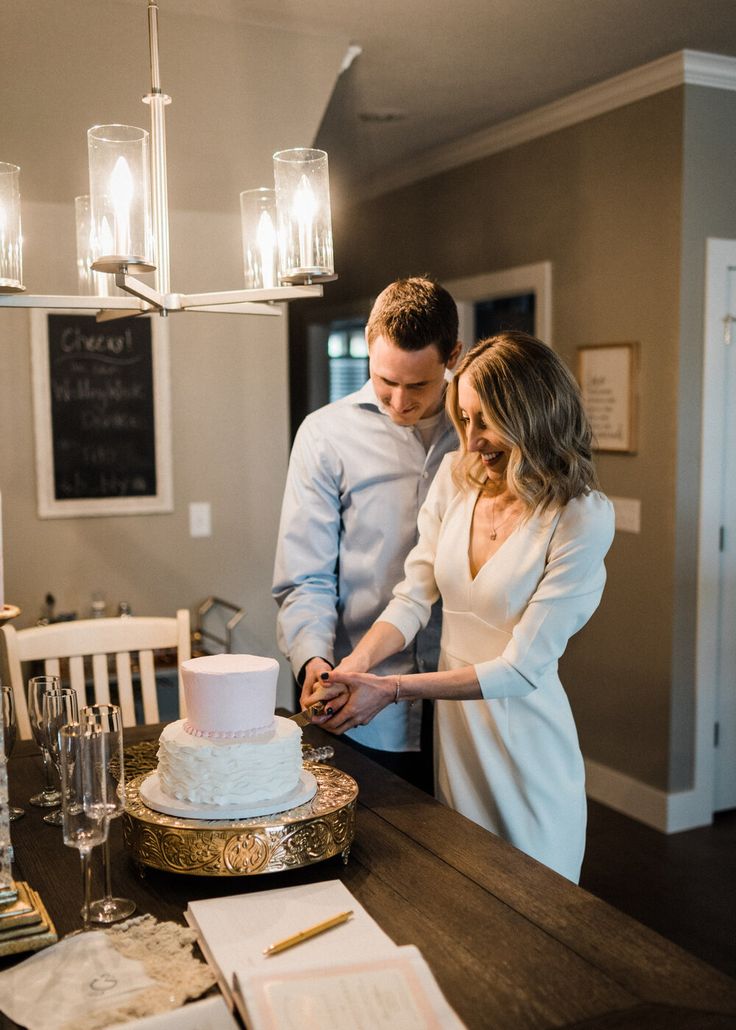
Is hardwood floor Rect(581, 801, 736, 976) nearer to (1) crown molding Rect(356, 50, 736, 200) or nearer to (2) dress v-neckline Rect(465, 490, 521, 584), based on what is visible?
(2) dress v-neckline Rect(465, 490, 521, 584)

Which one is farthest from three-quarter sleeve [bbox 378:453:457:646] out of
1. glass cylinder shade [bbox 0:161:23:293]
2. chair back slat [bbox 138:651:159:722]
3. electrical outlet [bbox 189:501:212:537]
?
electrical outlet [bbox 189:501:212:537]

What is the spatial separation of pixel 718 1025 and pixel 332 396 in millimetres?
5619

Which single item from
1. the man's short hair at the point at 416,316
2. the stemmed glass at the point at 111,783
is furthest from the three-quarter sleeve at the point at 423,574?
the stemmed glass at the point at 111,783

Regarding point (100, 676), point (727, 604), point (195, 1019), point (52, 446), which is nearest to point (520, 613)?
point (195, 1019)

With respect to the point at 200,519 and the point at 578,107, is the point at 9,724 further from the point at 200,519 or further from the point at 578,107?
the point at 578,107

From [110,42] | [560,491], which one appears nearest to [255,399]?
[110,42]

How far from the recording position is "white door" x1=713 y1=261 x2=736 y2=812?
141 inches

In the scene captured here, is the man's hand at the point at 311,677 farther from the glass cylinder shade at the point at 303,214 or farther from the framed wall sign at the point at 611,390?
the framed wall sign at the point at 611,390

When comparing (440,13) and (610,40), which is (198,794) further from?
(610,40)

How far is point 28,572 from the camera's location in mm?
3252

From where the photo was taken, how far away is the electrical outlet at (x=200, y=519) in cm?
348

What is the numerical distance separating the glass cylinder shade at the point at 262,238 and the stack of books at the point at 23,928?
1.03 metres

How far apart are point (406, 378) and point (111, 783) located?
1096 millimetres

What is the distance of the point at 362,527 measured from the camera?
2289mm
